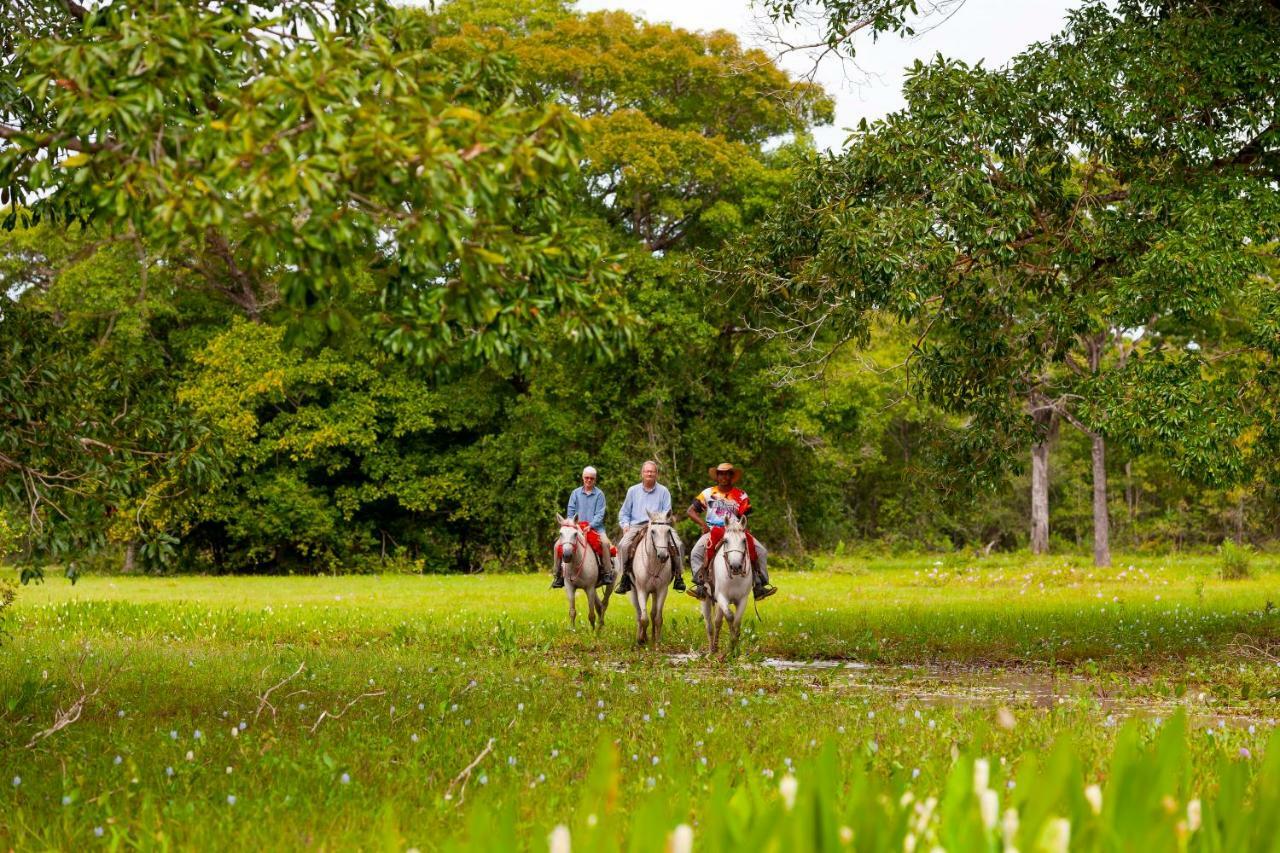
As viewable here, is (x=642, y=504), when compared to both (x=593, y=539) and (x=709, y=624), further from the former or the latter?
(x=709, y=624)

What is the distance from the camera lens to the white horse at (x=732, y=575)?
670 inches

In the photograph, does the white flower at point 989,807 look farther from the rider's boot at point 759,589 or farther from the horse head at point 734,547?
the rider's boot at point 759,589

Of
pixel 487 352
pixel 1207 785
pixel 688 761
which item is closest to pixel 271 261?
pixel 487 352

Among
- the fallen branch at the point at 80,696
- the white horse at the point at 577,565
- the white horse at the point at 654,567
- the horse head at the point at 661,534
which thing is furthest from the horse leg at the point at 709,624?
the fallen branch at the point at 80,696

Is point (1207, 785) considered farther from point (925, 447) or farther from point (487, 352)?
point (925, 447)

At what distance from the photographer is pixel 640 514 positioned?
1933 centimetres

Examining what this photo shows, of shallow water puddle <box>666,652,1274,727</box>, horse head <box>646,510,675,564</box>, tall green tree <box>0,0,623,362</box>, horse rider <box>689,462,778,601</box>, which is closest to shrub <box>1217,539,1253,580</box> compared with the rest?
shallow water puddle <box>666,652,1274,727</box>

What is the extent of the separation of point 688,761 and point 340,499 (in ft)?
132

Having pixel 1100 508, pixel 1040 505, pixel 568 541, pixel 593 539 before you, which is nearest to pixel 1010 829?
pixel 568 541

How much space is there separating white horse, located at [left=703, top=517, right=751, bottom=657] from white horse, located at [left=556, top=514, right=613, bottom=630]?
3312mm

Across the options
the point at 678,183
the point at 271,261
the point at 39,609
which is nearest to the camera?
the point at 271,261

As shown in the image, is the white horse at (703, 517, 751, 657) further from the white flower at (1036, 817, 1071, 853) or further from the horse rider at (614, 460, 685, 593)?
the white flower at (1036, 817, 1071, 853)

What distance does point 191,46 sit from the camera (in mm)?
6129

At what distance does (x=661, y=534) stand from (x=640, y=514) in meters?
0.96
